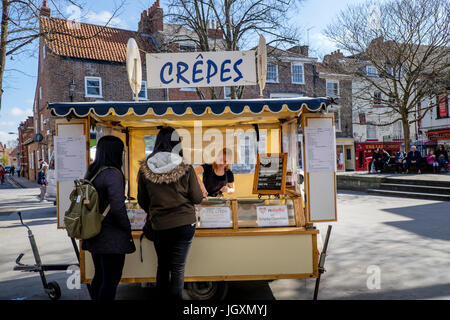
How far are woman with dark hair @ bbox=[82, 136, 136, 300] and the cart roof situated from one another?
92 centimetres

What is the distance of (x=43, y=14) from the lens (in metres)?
10.3

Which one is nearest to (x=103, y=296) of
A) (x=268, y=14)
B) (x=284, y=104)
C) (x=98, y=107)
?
(x=98, y=107)

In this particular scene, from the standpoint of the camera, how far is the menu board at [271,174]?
511 cm

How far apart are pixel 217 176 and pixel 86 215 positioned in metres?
3.14

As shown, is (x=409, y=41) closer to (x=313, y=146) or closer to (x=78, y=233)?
(x=313, y=146)

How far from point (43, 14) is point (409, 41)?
648 inches

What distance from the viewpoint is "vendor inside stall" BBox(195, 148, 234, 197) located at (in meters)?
6.02

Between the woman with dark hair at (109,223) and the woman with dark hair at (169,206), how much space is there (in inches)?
9.7

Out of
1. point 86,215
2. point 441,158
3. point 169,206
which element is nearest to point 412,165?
point 441,158

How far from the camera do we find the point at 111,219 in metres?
3.25

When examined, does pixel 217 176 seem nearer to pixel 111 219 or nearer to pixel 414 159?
pixel 111 219

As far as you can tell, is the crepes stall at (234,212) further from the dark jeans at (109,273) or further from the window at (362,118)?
the window at (362,118)

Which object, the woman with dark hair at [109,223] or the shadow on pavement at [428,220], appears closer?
the woman with dark hair at [109,223]

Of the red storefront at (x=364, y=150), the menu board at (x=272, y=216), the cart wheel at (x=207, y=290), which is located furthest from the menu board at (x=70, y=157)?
the red storefront at (x=364, y=150)
